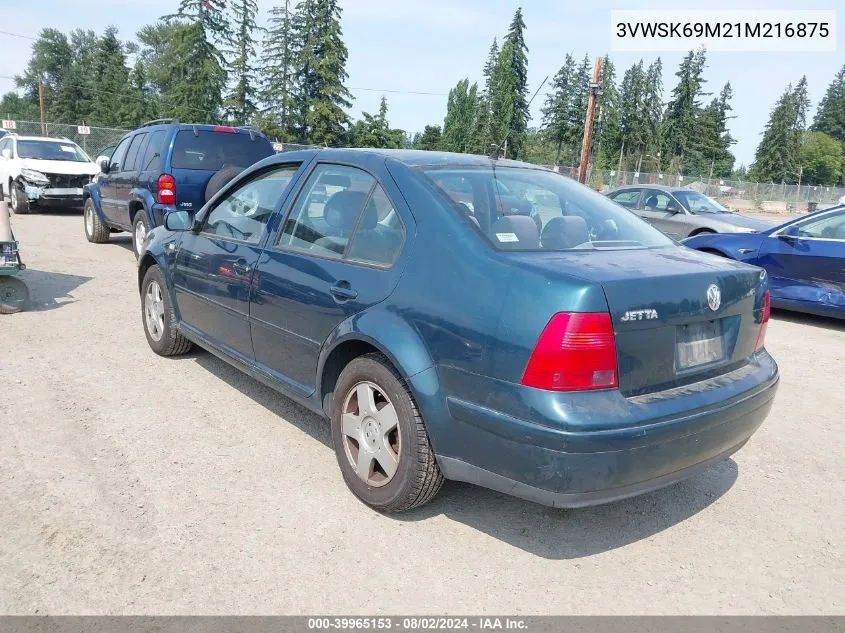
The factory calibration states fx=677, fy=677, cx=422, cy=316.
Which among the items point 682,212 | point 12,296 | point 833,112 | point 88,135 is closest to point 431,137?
point 88,135

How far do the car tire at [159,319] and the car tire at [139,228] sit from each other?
12.9ft

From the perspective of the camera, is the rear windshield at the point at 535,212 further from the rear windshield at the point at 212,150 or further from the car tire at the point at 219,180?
the rear windshield at the point at 212,150

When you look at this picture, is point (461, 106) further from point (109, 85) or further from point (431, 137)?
point (109, 85)

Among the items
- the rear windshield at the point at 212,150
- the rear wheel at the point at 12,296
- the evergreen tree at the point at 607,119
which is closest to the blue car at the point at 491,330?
the rear wheel at the point at 12,296

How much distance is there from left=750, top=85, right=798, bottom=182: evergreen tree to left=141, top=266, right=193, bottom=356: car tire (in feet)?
346

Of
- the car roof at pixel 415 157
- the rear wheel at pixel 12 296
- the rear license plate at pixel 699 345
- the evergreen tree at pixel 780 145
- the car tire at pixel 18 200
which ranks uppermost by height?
the evergreen tree at pixel 780 145

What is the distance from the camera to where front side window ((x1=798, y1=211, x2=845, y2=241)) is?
312 inches

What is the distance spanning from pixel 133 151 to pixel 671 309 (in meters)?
9.06

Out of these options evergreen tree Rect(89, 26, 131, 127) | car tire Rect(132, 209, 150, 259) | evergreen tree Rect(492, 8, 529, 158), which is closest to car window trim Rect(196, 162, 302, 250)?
car tire Rect(132, 209, 150, 259)

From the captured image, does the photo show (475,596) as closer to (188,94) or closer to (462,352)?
(462,352)

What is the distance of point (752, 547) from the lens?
10.3ft

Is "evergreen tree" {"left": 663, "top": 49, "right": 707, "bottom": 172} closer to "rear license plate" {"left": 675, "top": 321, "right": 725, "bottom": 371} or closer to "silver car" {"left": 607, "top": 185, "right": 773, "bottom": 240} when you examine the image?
"silver car" {"left": 607, "top": 185, "right": 773, "bottom": 240}

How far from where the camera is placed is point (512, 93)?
64.2 metres

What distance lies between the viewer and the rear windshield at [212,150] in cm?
879
